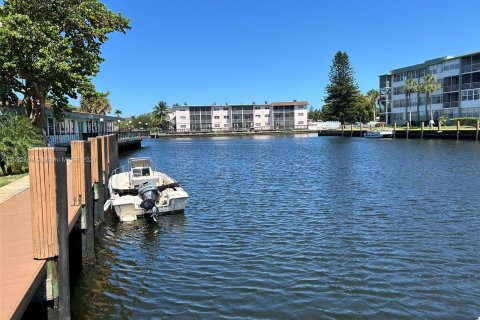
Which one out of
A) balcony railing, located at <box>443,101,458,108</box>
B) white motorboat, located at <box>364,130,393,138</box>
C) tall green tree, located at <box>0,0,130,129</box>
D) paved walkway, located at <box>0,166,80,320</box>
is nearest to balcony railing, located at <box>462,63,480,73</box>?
balcony railing, located at <box>443,101,458,108</box>

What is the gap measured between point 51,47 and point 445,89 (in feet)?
265

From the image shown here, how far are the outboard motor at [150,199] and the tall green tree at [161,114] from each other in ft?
449

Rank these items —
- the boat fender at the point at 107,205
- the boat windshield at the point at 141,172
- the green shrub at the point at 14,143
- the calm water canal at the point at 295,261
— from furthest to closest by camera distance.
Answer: the green shrub at the point at 14,143 < the boat windshield at the point at 141,172 < the boat fender at the point at 107,205 < the calm water canal at the point at 295,261

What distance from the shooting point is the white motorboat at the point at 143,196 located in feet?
45.8

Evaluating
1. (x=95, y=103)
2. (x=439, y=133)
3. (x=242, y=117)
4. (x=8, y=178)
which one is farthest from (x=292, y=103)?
(x=8, y=178)

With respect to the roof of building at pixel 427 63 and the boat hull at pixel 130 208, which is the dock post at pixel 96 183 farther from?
the roof of building at pixel 427 63

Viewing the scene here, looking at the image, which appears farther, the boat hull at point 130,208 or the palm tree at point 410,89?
the palm tree at point 410,89

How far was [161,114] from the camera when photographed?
149250 mm

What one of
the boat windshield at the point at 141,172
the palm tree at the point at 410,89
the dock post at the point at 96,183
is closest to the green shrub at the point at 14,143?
the boat windshield at the point at 141,172

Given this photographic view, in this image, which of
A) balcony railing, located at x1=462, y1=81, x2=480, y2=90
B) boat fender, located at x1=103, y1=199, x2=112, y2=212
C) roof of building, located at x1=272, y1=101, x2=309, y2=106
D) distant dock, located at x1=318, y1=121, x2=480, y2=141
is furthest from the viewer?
roof of building, located at x1=272, y1=101, x2=309, y2=106

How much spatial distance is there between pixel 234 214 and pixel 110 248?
510 centimetres

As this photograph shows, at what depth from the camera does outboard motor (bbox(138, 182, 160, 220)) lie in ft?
45.4

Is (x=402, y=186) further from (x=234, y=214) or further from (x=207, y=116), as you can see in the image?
(x=207, y=116)

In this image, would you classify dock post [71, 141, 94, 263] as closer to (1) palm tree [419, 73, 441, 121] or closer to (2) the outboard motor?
(2) the outboard motor
